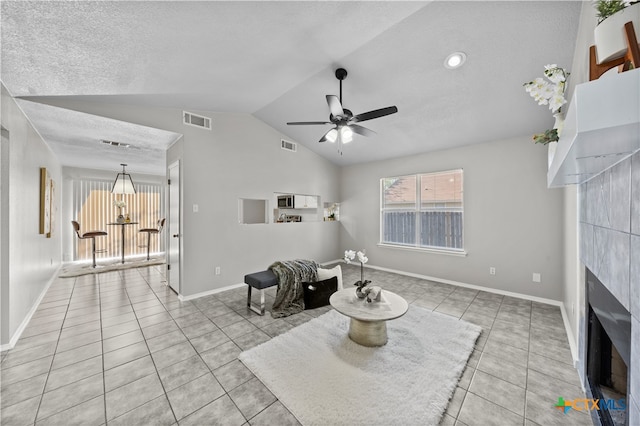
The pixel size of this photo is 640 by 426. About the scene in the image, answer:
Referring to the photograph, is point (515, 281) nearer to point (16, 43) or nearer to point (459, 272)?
point (459, 272)

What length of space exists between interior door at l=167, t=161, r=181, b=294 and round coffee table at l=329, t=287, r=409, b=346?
280 cm

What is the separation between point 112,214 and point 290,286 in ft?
21.9

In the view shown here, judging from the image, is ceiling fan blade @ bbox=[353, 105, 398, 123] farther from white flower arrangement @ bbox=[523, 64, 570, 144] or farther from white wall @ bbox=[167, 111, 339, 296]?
white wall @ bbox=[167, 111, 339, 296]

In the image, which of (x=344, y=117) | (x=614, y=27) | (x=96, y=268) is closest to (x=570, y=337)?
(x=614, y=27)

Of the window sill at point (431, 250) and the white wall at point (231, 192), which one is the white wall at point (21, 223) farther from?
the window sill at point (431, 250)

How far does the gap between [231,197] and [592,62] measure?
4110 millimetres

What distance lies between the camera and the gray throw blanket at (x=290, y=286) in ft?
10.3

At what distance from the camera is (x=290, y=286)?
323cm

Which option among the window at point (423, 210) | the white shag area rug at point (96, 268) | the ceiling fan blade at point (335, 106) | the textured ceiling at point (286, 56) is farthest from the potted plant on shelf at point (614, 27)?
the white shag area rug at point (96, 268)

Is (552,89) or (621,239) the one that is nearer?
(621,239)

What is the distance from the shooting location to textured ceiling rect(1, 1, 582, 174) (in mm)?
1765

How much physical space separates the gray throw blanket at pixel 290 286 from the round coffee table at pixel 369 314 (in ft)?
2.92

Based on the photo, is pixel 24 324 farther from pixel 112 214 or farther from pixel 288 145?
pixel 112 214

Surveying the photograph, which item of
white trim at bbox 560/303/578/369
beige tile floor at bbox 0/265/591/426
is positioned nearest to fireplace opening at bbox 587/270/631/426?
beige tile floor at bbox 0/265/591/426
